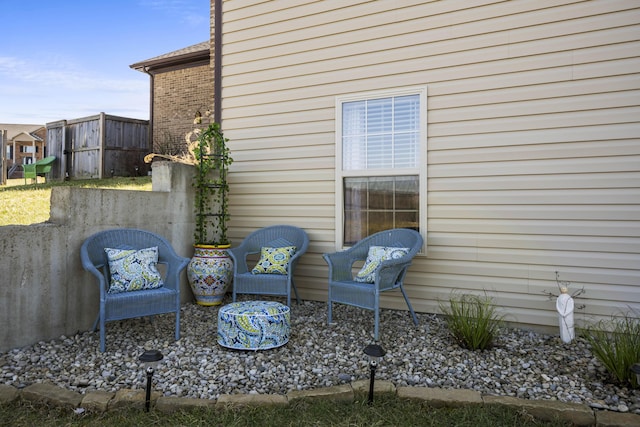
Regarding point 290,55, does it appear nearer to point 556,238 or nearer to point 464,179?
point 464,179

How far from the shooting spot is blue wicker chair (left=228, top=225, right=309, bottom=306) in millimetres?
4242

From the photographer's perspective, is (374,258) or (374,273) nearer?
(374,273)

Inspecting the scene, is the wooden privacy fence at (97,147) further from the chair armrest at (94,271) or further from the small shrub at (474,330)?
the small shrub at (474,330)

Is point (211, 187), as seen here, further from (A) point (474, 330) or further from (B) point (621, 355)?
(B) point (621, 355)

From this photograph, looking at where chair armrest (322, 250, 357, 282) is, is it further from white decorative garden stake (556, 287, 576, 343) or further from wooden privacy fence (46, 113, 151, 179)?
wooden privacy fence (46, 113, 151, 179)

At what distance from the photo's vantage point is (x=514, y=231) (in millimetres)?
3865

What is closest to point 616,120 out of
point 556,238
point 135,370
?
point 556,238

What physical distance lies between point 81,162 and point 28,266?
7445mm

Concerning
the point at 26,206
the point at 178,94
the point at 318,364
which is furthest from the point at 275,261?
the point at 178,94

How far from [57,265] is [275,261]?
190 centimetres

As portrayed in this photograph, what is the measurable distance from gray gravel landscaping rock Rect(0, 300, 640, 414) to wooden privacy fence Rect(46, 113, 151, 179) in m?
6.80

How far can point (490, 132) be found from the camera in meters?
3.93

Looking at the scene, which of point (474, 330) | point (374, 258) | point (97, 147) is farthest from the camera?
point (97, 147)

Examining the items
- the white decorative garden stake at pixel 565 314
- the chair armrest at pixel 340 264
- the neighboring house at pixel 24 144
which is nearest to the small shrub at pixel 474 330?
the white decorative garden stake at pixel 565 314
